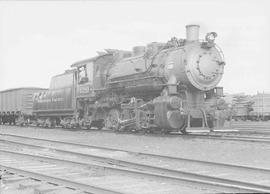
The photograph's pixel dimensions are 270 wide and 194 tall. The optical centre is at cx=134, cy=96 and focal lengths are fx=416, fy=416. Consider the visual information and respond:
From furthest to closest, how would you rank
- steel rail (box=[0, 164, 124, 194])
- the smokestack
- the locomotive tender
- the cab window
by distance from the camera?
1. the cab window
2. the smokestack
3. the locomotive tender
4. steel rail (box=[0, 164, 124, 194])

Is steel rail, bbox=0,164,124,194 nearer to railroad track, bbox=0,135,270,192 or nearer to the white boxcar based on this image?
railroad track, bbox=0,135,270,192

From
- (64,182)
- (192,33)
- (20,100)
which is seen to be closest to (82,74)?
(192,33)

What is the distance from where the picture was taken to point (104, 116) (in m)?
19.4

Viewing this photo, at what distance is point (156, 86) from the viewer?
15891mm

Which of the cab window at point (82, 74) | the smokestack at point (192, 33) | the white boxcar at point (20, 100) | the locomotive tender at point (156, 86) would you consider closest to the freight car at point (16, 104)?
the white boxcar at point (20, 100)

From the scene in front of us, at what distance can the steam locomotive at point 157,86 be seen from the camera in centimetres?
1517

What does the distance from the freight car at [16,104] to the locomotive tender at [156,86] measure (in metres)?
9.07

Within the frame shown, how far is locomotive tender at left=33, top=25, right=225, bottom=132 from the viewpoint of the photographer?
49.8 ft

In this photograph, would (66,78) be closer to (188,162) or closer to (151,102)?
(151,102)

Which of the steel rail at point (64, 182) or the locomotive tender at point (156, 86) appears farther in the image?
the locomotive tender at point (156, 86)

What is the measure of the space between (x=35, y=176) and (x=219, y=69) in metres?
10.3

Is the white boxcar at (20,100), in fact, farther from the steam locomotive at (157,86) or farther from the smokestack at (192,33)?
the smokestack at (192,33)

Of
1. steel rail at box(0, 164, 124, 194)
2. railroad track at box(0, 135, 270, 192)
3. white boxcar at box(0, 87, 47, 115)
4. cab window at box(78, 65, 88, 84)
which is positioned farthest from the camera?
white boxcar at box(0, 87, 47, 115)

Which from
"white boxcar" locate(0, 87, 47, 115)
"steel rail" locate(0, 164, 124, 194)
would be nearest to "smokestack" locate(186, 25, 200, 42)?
"steel rail" locate(0, 164, 124, 194)
